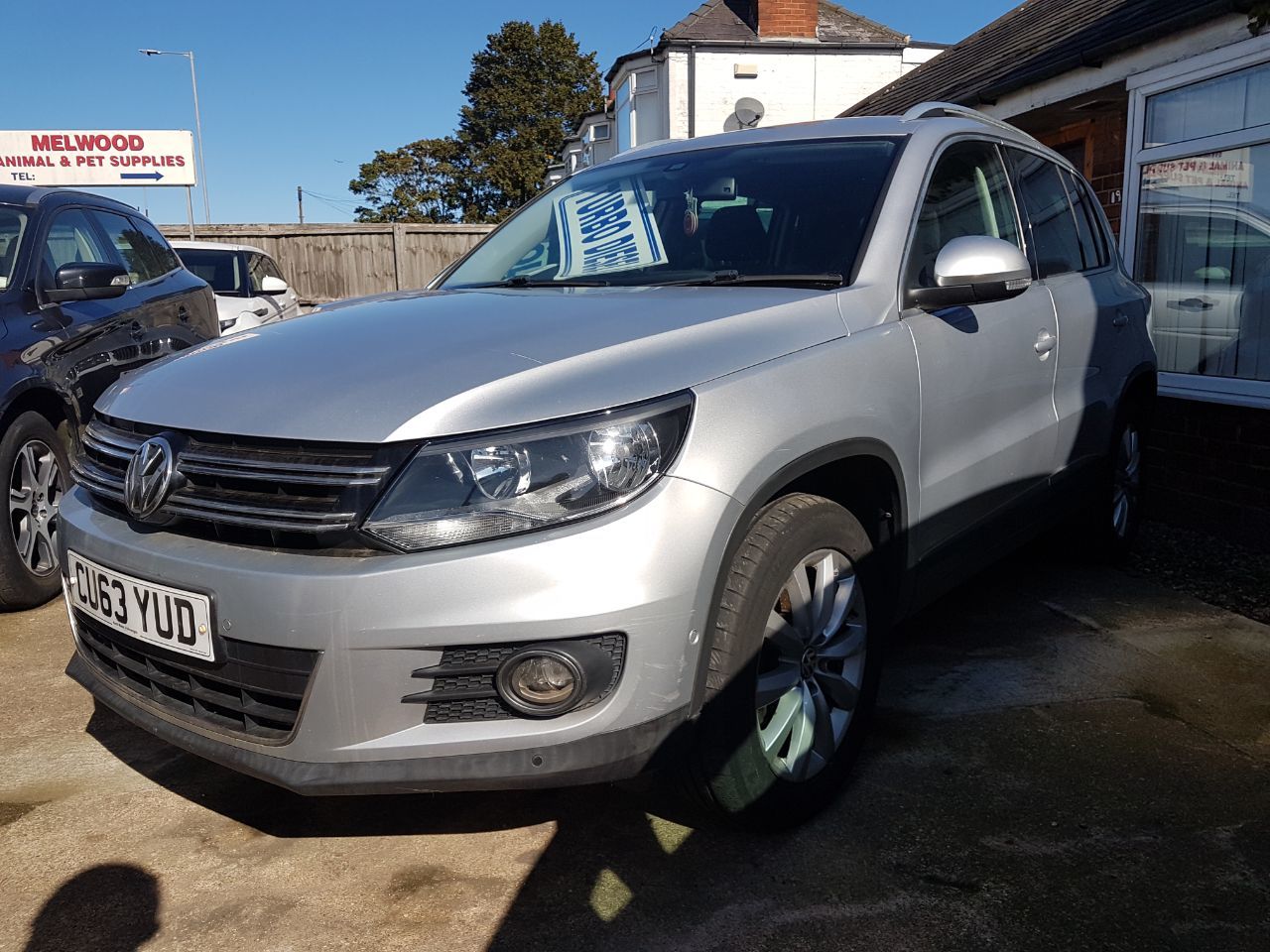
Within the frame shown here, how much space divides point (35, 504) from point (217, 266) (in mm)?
7086

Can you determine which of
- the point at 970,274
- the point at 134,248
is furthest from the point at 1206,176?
the point at 134,248

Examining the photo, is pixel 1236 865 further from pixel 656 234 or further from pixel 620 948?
pixel 656 234

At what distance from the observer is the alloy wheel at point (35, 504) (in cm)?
419

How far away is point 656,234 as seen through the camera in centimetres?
327

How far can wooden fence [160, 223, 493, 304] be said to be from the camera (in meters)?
18.7

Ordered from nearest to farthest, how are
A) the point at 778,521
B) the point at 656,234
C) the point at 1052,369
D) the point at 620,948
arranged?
the point at 620,948 < the point at 778,521 < the point at 656,234 < the point at 1052,369

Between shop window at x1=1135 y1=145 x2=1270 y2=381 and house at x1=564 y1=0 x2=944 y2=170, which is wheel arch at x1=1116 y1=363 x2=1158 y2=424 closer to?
shop window at x1=1135 y1=145 x2=1270 y2=381

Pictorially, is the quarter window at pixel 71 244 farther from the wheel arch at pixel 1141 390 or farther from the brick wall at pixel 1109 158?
the brick wall at pixel 1109 158

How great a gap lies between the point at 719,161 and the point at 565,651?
207cm

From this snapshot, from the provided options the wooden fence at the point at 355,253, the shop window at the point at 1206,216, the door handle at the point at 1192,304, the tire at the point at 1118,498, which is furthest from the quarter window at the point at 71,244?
the wooden fence at the point at 355,253

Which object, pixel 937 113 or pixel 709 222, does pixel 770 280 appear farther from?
pixel 937 113

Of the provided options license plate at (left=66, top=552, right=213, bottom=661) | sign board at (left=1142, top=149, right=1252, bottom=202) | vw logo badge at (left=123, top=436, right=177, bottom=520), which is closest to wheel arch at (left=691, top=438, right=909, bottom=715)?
license plate at (left=66, top=552, right=213, bottom=661)

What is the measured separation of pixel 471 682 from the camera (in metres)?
2.02

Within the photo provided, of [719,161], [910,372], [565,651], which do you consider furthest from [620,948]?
[719,161]
